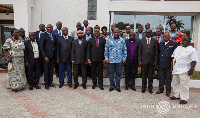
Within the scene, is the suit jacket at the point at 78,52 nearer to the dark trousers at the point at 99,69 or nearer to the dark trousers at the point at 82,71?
the dark trousers at the point at 82,71

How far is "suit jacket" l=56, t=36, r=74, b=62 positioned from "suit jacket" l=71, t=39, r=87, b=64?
20cm

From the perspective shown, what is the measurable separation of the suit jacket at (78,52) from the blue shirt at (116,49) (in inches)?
30.1

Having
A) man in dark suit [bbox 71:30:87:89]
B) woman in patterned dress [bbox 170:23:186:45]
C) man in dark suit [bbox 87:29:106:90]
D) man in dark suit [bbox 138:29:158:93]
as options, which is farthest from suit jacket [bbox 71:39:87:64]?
woman in patterned dress [bbox 170:23:186:45]

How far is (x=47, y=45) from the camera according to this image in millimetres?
6062

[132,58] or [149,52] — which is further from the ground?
[149,52]

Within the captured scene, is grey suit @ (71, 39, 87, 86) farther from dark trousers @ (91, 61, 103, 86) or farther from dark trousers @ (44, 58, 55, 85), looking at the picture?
dark trousers @ (44, 58, 55, 85)

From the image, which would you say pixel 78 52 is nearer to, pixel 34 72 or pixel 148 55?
pixel 34 72

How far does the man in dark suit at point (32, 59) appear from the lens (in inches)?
233

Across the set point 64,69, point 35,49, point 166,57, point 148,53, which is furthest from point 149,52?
point 35,49

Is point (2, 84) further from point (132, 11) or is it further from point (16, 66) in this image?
point (132, 11)

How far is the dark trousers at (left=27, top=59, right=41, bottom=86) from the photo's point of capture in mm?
6075

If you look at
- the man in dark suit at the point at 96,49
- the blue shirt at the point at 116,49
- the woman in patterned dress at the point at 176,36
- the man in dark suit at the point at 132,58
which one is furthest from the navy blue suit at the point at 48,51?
the woman in patterned dress at the point at 176,36

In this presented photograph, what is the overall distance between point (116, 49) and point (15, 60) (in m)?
3.22

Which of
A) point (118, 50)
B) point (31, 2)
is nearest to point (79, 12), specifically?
point (31, 2)
